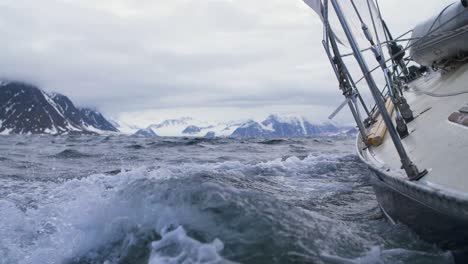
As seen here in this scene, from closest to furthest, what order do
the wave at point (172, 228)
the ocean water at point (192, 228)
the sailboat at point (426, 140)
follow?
the sailboat at point (426, 140) < the ocean water at point (192, 228) < the wave at point (172, 228)

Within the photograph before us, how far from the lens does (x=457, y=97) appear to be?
5191 mm

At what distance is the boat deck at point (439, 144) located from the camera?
3.08m

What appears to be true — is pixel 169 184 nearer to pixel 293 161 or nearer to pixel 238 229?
pixel 238 229

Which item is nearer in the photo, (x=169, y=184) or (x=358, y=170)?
(x=169, y=184)

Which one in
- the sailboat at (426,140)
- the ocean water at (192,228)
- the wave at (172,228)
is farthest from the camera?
the wave at (172,228)

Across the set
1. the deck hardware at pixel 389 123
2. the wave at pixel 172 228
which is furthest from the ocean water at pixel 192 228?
the deck hardware at pixel 389 123

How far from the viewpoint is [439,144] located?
13.1ft

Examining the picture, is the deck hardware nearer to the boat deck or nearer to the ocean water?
the boat deck

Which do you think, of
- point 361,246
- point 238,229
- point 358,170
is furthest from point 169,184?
point 358,170

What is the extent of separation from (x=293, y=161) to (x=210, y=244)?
8267 millimetres

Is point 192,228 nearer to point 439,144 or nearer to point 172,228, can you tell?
point 172,228

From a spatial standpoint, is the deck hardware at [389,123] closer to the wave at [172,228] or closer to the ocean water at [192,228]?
the ocean water at [192,228]

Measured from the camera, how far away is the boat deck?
3.08 m

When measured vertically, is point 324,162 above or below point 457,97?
below
